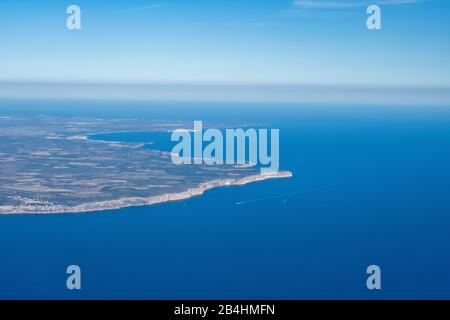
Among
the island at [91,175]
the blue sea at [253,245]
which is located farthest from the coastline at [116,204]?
the blue sea at [253,245]

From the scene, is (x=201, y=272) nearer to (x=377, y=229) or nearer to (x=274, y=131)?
(x=377, y=229)

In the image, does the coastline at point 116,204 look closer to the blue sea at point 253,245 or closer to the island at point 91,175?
the island at point 91,175

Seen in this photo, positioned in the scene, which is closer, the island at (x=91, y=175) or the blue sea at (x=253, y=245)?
the blue sea at (x=253, y=245)

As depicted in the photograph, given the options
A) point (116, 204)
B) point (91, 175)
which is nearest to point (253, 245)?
point (116, 204)

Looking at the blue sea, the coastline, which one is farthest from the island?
the blue sea

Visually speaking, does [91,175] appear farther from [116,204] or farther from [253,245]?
[253,245]

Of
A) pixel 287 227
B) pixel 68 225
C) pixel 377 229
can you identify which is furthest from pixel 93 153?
pixel 377 229

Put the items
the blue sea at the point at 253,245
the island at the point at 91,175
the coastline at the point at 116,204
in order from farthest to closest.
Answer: the island at the point at 91,175 → the coastline at the point at 116,204 → the blue sea at the point at 253,245
